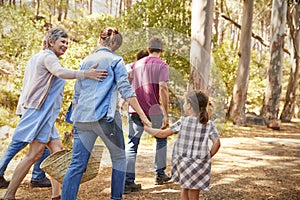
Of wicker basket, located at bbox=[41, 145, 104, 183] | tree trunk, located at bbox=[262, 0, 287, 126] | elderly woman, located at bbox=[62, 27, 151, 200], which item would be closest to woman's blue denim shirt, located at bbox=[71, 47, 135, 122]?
elderly woman, located at bbox=[62, 27, 151, 200]

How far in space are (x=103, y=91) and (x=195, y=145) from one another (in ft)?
2.86

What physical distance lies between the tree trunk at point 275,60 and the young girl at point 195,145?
418 inches

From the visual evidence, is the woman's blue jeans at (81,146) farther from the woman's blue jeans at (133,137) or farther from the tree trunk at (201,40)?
the tree trunk at (201,40)

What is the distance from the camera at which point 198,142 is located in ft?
11.0

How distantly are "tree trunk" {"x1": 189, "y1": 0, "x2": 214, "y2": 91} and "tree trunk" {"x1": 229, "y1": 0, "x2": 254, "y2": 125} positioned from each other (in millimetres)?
3970

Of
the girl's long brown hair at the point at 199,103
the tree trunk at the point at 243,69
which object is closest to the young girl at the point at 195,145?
the girl's long brown hair at the point at 199,103

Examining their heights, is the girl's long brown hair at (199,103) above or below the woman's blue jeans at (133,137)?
above

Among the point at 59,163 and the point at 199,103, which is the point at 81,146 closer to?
the point at 59,163

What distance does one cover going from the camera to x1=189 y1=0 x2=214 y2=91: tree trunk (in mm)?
8570

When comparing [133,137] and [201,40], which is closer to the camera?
[133,137]

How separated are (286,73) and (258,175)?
25303mm

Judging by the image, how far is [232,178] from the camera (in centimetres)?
520

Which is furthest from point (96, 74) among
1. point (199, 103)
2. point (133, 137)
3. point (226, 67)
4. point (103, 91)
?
point (226, 67)

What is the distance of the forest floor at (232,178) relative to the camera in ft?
14.4
